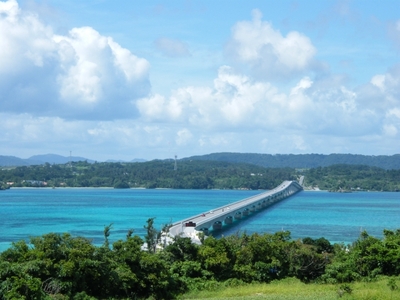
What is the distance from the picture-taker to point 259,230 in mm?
70875

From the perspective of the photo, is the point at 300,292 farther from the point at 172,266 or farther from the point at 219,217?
the point at 219,217

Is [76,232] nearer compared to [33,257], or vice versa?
[33,257]

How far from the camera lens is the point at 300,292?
2580 centimetres

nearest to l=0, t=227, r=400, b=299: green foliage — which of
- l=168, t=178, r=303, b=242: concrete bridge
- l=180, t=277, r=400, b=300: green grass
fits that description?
l=180, t=277, r=400, b=300: green grass

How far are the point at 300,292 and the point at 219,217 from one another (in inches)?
1914

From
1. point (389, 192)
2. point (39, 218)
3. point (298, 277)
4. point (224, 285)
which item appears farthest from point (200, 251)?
point (389, 192)

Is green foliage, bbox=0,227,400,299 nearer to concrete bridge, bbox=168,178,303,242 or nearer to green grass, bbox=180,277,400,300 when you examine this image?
green grass, bbox=180,277,400,300

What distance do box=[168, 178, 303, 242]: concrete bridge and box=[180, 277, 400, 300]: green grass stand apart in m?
9.38

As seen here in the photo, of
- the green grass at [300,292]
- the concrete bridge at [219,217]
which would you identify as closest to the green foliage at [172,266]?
the green grass at [300,292]

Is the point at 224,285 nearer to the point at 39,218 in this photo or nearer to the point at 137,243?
the point at 137,243

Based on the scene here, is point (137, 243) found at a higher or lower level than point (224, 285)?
higher

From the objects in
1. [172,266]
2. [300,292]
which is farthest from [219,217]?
[300,292]

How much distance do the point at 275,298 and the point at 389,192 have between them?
182 metres

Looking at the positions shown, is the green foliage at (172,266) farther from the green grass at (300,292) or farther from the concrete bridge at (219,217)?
the concrete bridge at (219,217)
